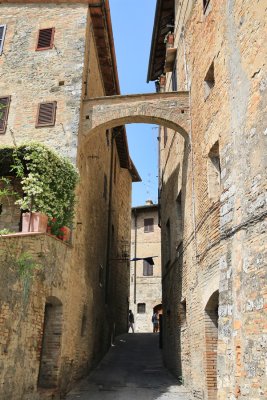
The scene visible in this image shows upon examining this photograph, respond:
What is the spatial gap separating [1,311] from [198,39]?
27.0 ft

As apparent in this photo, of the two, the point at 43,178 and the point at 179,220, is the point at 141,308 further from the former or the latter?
the point at 43,178

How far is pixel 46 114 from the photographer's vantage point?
12164 mm

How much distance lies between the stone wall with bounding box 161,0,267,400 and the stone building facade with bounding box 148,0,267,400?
0.06ft

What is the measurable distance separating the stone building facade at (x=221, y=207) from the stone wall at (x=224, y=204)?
0.06ft

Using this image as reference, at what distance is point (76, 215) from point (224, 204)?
487 centimetres

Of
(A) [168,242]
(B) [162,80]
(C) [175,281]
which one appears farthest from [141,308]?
(B) [162,80]

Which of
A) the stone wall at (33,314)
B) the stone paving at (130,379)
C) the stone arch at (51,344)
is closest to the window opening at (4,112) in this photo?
the stone wall at (33,314)

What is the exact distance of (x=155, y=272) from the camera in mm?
28281

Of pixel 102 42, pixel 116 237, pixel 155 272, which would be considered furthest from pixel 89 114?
pixel 155 272

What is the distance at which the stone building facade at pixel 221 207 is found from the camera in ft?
20.0

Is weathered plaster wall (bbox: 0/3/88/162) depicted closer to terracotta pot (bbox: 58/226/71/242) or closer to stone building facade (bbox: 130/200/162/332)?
terracotta pot (bbox: 58/226/71/242)

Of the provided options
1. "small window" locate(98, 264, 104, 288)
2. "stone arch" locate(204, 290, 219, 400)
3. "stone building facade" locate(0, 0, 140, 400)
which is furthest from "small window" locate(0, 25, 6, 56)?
"stone arch" locate(204, 290, 219, 400)

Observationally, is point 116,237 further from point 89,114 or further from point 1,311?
point 1,311

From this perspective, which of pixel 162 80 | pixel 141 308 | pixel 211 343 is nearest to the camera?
pixel 211 343
